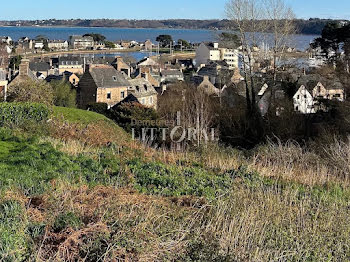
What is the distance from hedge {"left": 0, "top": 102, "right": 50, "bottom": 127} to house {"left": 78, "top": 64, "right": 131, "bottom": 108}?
1950 cm

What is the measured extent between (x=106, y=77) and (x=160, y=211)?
3297 cm

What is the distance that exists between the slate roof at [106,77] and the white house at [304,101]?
1437 centimetres

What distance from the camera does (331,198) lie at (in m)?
7.95

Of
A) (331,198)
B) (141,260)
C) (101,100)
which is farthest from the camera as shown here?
(101,100)

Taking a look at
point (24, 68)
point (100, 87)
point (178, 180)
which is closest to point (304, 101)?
point (100, 87)

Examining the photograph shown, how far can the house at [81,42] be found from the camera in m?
147

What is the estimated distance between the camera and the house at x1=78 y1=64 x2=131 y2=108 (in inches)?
1468

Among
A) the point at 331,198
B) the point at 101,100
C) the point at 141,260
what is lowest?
the point at 101,100

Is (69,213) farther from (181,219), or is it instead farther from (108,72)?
(108,72)

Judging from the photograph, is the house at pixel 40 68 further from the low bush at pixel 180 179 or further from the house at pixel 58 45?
the house at pixel 58 45

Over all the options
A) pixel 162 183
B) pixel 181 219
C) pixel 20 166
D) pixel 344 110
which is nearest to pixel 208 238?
pixel 181 219

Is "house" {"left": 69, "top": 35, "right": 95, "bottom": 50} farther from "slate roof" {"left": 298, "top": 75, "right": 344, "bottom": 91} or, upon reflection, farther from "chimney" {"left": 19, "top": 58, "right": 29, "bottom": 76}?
"slate roof" {"left": 298, "top": 75, "right": 344, "bottom": 91}

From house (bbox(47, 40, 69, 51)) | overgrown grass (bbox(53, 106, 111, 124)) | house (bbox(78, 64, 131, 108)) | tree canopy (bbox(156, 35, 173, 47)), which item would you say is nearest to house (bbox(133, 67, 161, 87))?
house (bbox(78, 64, 131, 108))

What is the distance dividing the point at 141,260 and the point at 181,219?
135cm
